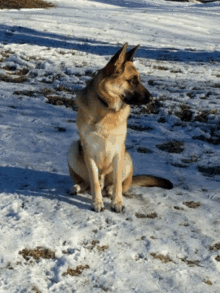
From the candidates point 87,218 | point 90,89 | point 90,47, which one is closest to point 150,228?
point 87,218

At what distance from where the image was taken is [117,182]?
423 centimetres

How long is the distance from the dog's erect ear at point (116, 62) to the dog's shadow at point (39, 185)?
5.33ft

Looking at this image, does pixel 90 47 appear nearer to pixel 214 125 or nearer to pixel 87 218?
pixel 214 125

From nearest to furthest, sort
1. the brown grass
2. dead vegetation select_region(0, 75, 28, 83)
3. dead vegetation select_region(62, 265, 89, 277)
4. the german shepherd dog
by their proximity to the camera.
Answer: dead vegetation select_region(62, 265, 89, 277)
the german shepherd dog
dead vegetation select_region(0, 75, 28, 83)
the brown grass

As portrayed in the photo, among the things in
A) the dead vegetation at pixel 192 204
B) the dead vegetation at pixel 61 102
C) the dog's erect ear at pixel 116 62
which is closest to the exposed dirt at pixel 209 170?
the dead vegetation at pixel 192 204

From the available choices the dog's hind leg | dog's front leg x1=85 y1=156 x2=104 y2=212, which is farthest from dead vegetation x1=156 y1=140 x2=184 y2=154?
dog's front leg x1=85 y1=156 x2=104 y2=212

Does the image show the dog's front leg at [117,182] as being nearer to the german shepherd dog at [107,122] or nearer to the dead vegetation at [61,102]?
the german shepherd dog at [107,122]

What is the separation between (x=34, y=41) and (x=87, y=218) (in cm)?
1113

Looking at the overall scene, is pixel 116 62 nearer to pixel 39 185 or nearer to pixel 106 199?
pixel 106 199

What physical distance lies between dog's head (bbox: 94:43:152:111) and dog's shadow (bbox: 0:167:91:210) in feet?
4.17

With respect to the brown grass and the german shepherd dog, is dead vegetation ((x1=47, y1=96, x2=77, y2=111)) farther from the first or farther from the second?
the brown grass

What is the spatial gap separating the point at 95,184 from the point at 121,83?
122 centimetres

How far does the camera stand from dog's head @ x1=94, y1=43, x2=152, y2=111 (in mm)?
3682

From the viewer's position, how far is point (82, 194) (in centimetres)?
452
